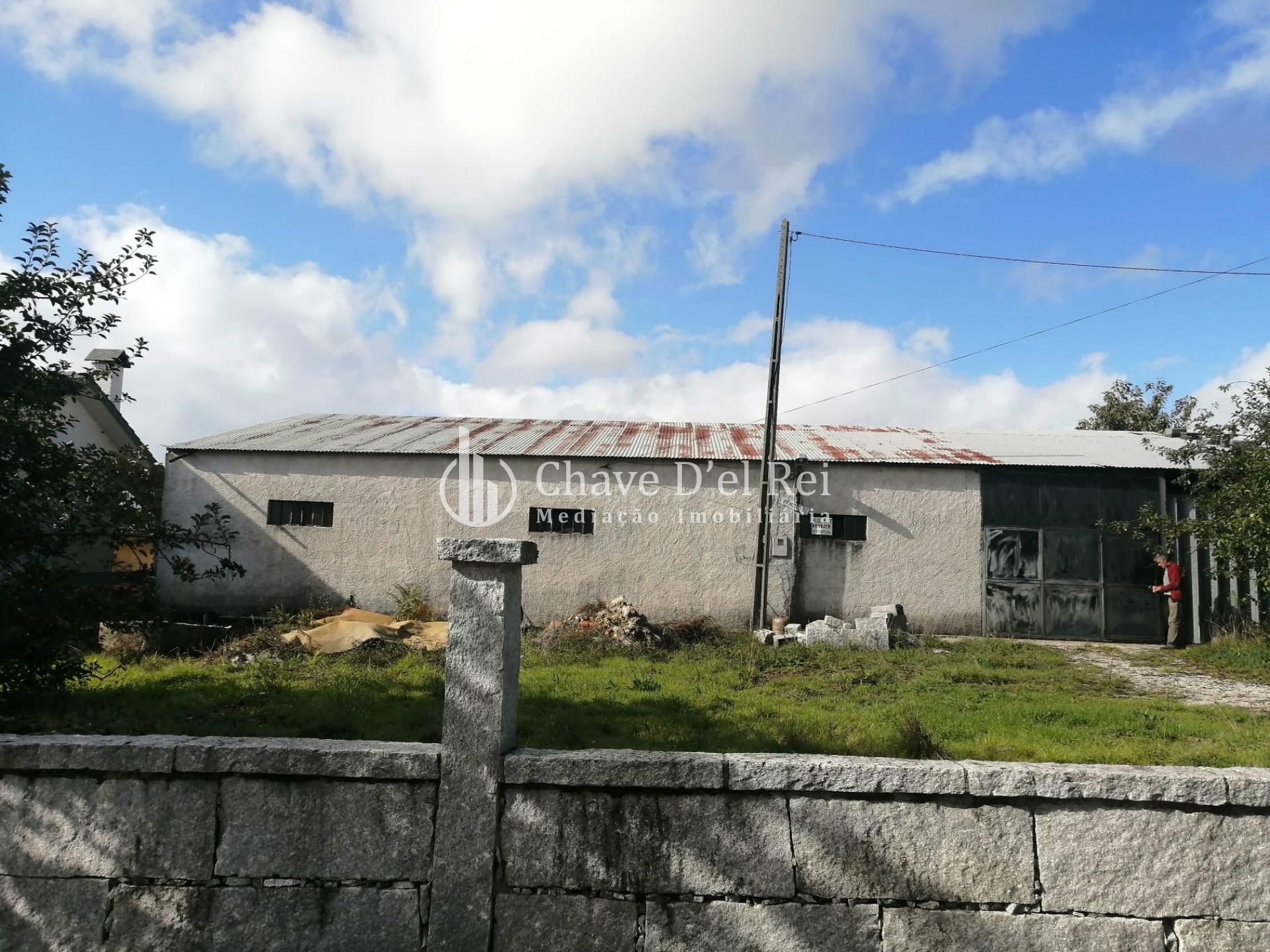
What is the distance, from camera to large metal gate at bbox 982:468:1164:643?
42.8 ft

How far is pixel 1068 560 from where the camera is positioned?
1320cm

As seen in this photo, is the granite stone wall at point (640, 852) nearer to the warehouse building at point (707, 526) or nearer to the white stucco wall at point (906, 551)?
the warehouse building at point (707, 526)

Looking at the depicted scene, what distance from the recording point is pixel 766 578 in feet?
40.0

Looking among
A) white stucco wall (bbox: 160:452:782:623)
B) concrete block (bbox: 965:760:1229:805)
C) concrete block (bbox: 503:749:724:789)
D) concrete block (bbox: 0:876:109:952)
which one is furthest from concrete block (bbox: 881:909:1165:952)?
white stucco wall (bbox: 160:452:782:623)

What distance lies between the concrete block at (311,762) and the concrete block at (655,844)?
0.46 m

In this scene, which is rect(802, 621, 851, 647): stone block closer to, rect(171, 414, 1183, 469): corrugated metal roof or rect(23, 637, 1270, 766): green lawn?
rect(23, 637, 1270, 766): green lawn

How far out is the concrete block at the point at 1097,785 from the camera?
9.49 feet

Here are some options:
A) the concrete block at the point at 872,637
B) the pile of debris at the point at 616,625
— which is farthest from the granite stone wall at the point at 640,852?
the concrete block at the point at 872,637

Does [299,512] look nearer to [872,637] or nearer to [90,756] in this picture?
[872,637]

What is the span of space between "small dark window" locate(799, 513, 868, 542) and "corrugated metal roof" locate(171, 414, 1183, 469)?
1.02 meters

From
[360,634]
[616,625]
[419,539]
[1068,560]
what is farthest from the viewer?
[419,539]

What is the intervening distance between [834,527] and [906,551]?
1270 millimetres

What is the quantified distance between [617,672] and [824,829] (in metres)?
6.51

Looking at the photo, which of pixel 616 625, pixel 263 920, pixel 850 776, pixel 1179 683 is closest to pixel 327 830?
pixel 263 920
